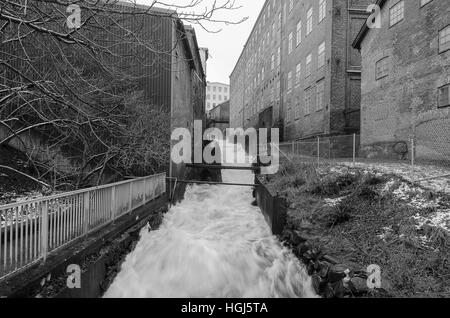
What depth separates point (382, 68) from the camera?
14898 millimetres

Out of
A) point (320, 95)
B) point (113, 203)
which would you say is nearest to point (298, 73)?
point (320, 95)

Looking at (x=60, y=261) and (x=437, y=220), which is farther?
(x=437, y=220)

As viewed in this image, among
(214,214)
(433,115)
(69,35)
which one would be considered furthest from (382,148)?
(69,35)

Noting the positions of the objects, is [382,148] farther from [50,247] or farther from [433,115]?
[50,247]

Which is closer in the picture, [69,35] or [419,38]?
[69,35]

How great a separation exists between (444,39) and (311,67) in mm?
11369

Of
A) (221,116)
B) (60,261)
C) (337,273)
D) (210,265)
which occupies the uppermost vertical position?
Result: (221,116)

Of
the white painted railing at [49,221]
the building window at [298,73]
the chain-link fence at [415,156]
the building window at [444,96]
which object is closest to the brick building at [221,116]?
the building window at [298,73]

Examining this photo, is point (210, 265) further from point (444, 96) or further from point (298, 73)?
point (298, 73)

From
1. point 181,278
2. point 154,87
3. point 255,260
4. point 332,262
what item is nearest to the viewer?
point 332,262

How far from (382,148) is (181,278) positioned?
1295cm

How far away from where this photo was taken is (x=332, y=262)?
16.7 ft

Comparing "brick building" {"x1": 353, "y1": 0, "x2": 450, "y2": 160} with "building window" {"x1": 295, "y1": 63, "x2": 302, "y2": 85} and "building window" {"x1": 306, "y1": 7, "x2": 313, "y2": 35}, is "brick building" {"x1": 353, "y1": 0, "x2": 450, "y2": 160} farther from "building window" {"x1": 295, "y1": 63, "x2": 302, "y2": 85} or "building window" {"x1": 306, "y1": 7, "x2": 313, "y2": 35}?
"building window" {"x1": 295, "y1": 63, "x2": 302, "y2": 85}

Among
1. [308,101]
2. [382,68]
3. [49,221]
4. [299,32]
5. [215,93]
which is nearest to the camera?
[49,221]
